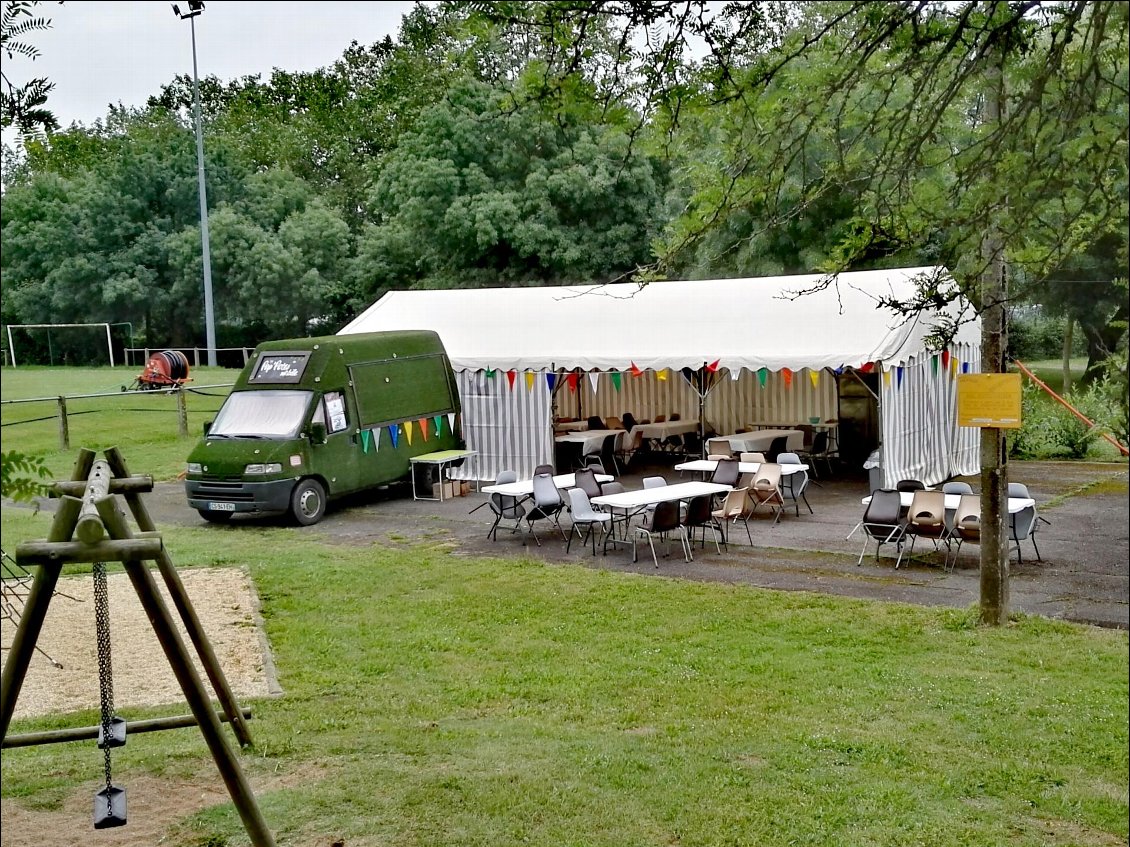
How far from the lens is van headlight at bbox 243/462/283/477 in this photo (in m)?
15.3

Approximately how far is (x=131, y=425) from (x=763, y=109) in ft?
62.7

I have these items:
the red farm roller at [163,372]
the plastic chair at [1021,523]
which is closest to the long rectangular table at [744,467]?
the plastic chair at [1021,523]

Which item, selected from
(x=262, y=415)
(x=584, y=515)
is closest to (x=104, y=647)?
(x=584, y=515)

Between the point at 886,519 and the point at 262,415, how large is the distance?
8.36 meters

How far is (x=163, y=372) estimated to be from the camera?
73.3ft

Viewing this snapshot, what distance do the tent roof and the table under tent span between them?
0.03 m

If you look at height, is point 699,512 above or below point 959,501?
below

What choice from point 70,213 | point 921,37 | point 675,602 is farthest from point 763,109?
point 70,213

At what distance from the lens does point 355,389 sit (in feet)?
54.5

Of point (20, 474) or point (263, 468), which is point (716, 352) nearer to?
point (263, 468)

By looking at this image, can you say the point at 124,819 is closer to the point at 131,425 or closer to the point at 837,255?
the point at 837,255

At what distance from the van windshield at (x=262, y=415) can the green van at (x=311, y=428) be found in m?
0.01

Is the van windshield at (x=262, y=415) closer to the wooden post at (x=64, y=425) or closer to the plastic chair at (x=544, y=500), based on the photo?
the plastic chair at (x=544, y=500)

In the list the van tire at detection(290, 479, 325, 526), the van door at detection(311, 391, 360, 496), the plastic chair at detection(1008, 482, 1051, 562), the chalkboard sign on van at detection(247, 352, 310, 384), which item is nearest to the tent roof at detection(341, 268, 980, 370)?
the van door at detection(311, 391, 360, 496)
